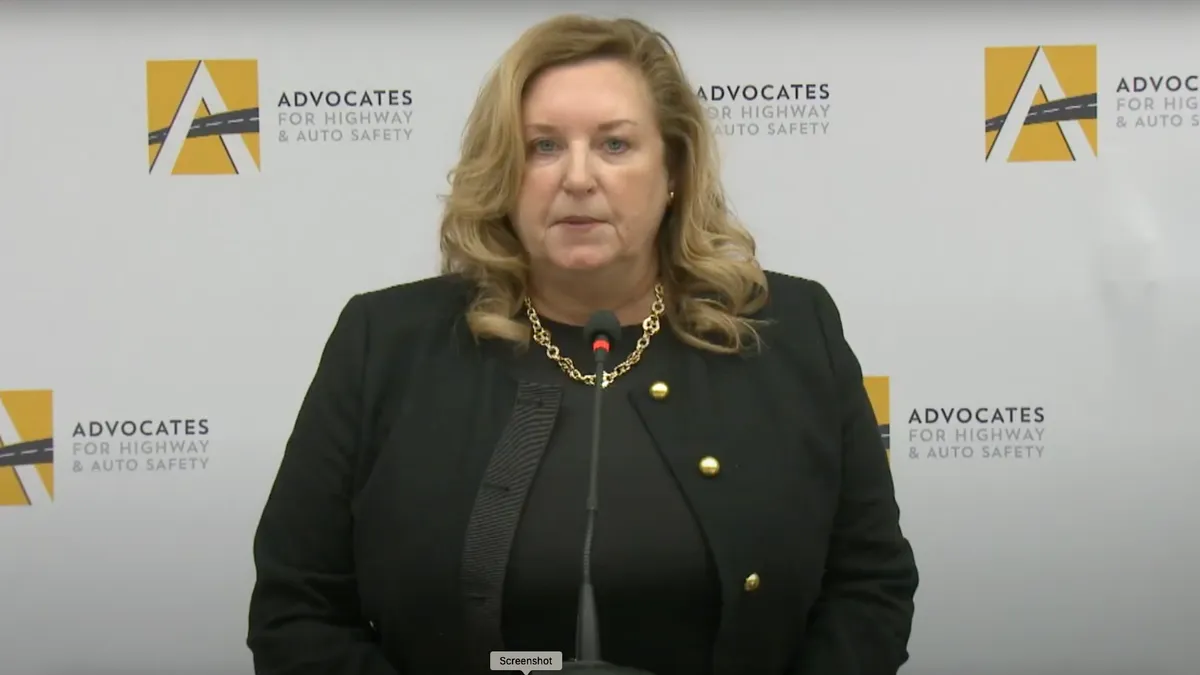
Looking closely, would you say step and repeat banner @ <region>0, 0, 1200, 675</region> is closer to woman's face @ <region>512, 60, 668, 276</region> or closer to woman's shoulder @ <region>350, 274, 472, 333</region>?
woman's shoulder @ <region>350, 274, 472, 333</region>

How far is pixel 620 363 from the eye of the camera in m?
1.61

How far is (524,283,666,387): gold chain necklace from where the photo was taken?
1581 millimetres

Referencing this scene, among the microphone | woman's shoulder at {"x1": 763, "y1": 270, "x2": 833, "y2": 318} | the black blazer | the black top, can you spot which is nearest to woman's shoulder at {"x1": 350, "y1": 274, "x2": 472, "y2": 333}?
the black blazer

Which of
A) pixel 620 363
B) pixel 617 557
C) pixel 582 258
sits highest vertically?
pixel 582 258

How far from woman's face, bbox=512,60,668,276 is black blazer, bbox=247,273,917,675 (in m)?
0.19

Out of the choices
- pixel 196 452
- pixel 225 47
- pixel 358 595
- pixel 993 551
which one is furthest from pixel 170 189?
pixel 993 551

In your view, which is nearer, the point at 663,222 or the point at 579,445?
the point at 579,445

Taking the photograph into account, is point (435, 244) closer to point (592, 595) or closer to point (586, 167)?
point (586, 167)

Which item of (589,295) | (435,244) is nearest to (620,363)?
(589,295)

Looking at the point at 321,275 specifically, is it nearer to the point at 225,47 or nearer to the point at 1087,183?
the point at 225,47

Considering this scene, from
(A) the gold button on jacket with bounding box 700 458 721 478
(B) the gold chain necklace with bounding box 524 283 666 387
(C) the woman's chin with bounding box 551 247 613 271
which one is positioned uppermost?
(C) the woman's chin with bounding box 551 247 613 271

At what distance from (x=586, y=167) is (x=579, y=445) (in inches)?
14.6

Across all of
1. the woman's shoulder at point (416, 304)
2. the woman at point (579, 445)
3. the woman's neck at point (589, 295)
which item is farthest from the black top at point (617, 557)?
the woman's shoulder at point (416, 304)

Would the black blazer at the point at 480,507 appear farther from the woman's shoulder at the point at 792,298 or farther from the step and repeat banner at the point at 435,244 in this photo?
the step and repeat banner at the point at 435,244
